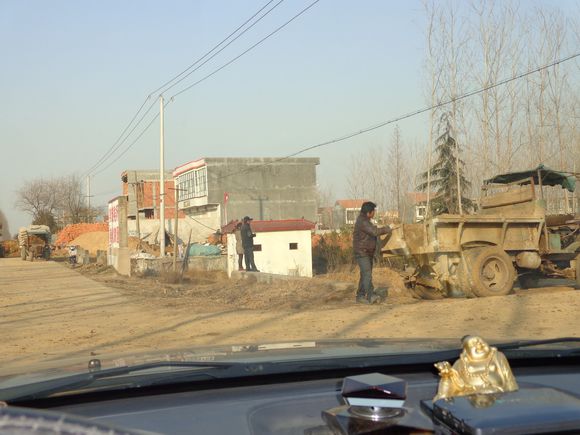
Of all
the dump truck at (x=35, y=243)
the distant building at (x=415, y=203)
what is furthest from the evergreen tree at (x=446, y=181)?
the dump truck at (x=35, y=243)

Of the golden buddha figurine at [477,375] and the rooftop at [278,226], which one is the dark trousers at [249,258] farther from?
the golden buddha figurine at [477,375]

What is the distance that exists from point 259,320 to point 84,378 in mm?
9686

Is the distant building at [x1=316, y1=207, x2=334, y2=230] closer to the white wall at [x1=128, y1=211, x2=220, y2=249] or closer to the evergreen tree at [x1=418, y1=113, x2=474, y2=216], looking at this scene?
the white wall at [x1=128, y1=211, x2=220, y2=249]

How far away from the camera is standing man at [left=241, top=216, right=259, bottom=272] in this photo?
21.7m

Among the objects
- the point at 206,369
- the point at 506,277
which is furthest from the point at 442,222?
the point at 206,369

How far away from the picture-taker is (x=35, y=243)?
57.5 metres

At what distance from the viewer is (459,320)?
10.7 meters

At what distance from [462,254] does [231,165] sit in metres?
40.9

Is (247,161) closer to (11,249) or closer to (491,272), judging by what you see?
(11,249)

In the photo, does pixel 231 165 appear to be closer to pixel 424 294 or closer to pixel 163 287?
pixel 163 287

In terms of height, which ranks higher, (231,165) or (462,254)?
(231,165)

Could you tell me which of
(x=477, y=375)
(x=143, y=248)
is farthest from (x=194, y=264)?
(x=477, y=375)

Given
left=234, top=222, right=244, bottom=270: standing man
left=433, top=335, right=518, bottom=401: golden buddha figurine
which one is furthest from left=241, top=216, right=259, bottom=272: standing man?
Result: left=433, top=335, right=518, bottom=401: golden buddha figurine

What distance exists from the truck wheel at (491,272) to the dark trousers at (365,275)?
1.93m
